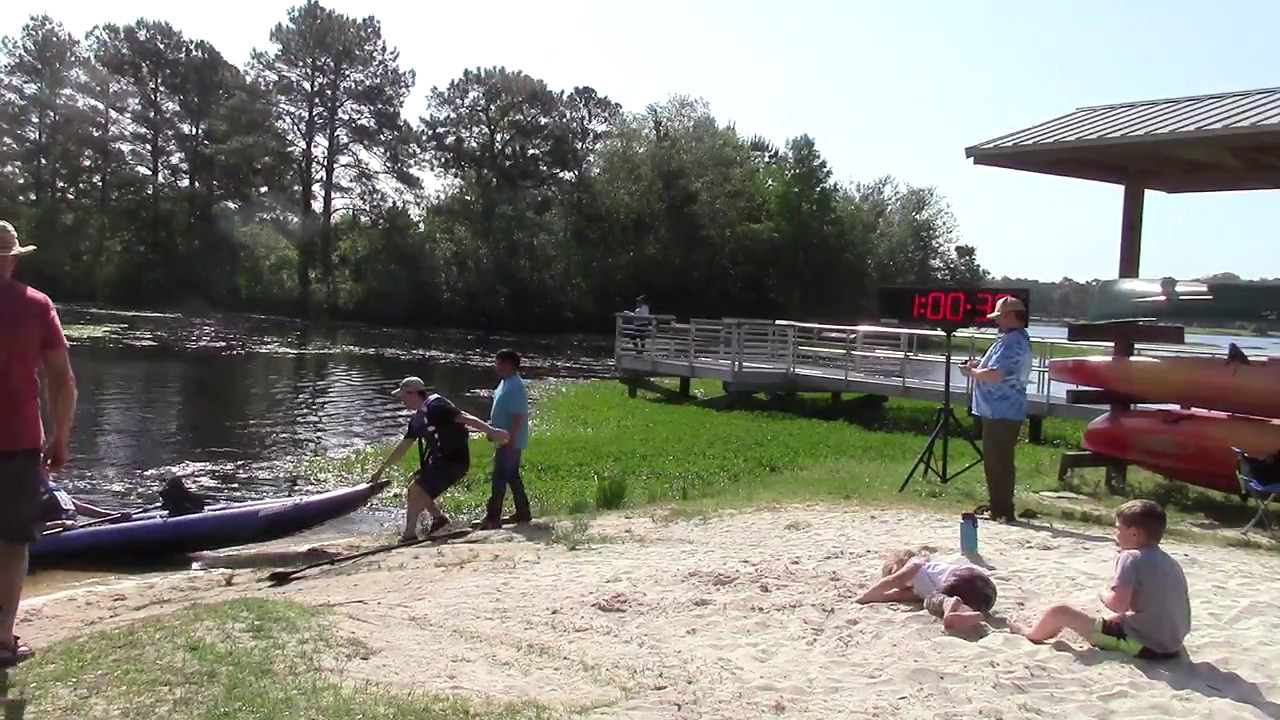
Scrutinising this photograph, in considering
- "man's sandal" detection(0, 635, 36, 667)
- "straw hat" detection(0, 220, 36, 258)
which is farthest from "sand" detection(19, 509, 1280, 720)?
"straw hat" detection(0, 220, 36, 258)

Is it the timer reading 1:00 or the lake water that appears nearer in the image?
the timer reading 1:00

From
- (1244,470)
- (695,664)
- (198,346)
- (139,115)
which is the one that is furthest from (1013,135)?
(139,115)

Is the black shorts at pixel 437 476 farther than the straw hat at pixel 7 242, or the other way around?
the black shorts at pixel 437 476

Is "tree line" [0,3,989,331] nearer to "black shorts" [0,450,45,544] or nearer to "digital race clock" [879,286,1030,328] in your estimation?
"digital race clock" [879,286,1030,328]

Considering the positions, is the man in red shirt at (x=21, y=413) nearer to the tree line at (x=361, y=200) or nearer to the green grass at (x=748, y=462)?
the green grass at (x=748, y=462)

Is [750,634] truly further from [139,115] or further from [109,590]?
[139,115]

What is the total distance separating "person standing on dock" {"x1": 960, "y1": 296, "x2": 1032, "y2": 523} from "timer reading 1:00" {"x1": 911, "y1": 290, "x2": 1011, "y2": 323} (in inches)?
80.5

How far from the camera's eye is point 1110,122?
12.7 metres

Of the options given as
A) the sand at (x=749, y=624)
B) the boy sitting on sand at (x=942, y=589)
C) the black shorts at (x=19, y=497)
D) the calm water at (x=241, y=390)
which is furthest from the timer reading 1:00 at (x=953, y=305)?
the black shorts at (x=19, y=497)

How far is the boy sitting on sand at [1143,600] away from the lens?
19.0 ft

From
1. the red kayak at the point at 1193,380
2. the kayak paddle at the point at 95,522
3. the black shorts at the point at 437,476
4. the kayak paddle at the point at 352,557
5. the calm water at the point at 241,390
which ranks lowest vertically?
the calm water at the point at 241,390

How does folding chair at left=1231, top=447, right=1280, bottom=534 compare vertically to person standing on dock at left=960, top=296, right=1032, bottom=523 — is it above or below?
below

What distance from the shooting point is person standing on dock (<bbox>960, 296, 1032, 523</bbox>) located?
9.70 metres

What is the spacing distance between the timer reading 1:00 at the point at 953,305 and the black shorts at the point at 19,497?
30.1 ft
